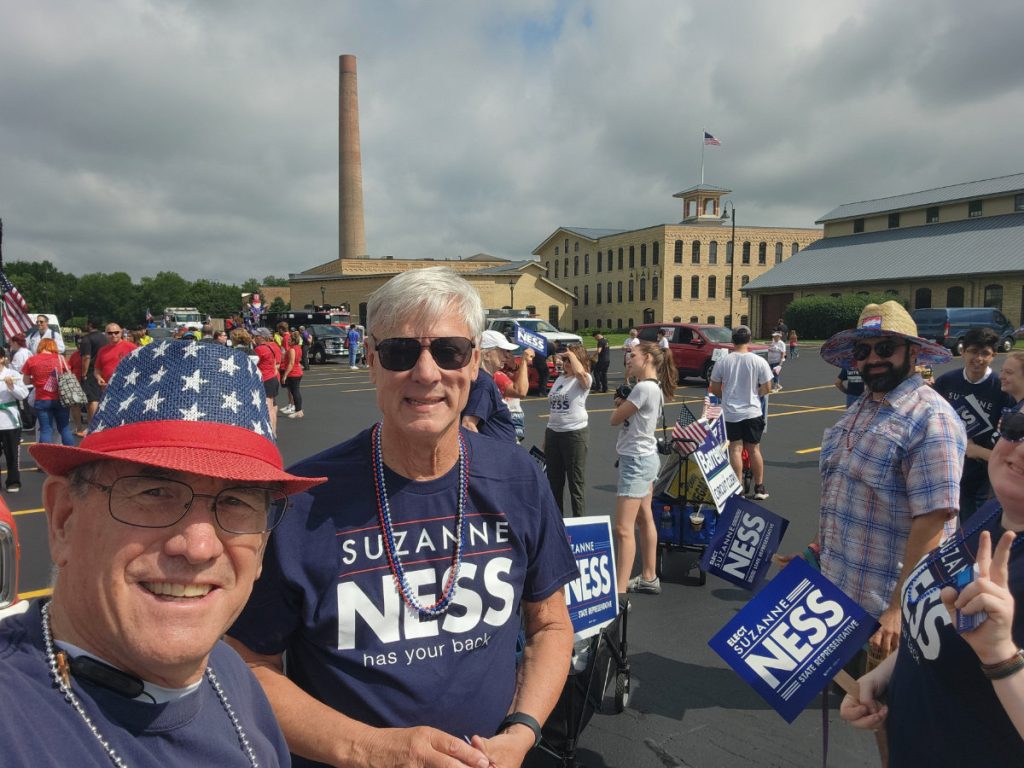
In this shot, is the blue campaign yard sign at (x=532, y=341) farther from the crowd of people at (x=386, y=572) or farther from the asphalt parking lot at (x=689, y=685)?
the crowd of people at (x=386, y=572)

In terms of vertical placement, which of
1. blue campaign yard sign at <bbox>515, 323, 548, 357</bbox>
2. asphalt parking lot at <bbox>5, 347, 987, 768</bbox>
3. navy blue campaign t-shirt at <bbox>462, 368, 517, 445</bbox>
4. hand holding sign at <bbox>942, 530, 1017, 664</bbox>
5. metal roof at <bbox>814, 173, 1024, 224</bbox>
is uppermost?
metal roof at <bbox>814, 173, 1024, 224</bbox>

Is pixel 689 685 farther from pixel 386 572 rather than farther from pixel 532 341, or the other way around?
pixel 532 341

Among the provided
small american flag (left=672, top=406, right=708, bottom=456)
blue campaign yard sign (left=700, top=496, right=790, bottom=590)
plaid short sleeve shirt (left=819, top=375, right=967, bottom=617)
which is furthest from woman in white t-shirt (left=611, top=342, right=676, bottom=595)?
plaid short sleeve shirt (left=819, top=375, right=967, bottom=617)

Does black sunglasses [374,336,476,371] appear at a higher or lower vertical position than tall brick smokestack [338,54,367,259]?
lower

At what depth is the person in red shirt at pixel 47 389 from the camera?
866 cm

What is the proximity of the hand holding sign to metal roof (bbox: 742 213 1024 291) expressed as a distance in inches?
1896

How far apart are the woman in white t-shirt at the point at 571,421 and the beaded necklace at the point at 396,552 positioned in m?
4.13

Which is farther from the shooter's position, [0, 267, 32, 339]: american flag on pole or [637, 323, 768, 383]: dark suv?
[637, 323, 768, 383]: dark suv

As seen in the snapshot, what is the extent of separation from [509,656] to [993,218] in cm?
5630

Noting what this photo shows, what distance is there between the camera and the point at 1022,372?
15.1ft

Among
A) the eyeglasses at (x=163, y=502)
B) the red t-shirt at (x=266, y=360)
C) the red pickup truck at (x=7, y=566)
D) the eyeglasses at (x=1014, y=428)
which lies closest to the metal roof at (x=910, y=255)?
the red t-shirt at (x=266, y=360)

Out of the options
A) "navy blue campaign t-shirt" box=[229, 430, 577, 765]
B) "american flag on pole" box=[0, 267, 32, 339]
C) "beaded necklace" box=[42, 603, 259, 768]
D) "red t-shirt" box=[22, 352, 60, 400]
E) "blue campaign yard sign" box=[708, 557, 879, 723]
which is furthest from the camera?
"american flag on pole" box=[0, 267, 32, 339]

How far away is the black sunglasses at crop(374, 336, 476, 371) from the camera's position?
179cm

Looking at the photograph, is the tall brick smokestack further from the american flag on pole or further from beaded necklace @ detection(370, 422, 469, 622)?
beaded necklace @ detection(370, 422, 469, 622)
